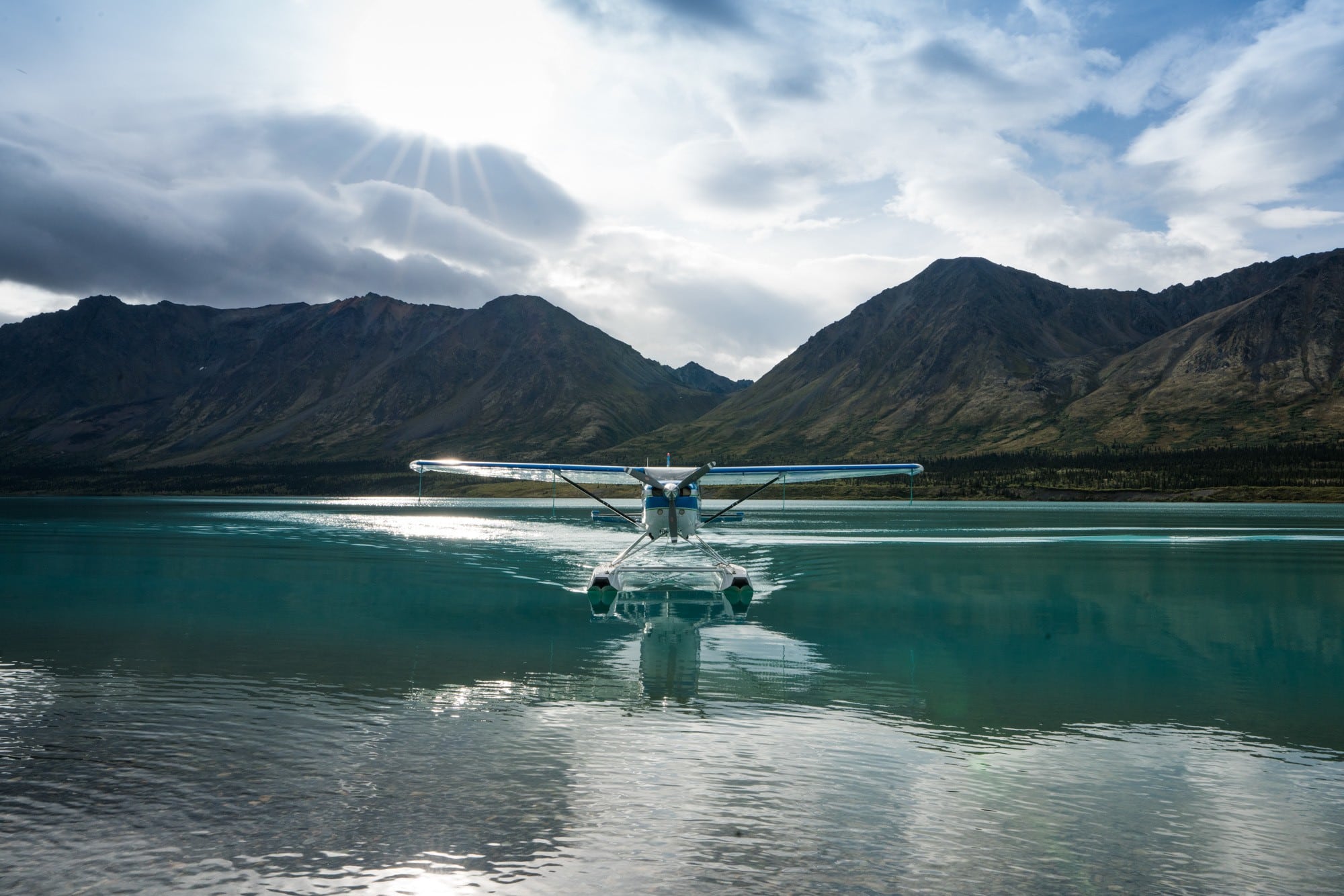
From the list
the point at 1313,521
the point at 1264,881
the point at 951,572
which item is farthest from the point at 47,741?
the point at 1313,521

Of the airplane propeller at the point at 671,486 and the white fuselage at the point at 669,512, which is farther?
the white fuselage at the point at 669,512

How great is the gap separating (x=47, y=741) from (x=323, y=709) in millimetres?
3253

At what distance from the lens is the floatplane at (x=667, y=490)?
27891mm

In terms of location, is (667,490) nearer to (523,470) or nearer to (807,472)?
(523,470)

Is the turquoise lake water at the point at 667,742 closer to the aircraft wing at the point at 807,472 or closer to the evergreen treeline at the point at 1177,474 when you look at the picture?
the aircraft wing at the point at 807,472

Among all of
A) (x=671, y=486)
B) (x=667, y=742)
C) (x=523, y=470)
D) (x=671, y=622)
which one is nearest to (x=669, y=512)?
(x=671, y=486)

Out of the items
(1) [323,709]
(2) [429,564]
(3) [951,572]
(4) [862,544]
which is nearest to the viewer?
(1) [323,709]

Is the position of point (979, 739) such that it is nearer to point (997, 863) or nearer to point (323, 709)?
point (997, 863)

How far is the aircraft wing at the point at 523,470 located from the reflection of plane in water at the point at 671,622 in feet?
22.2

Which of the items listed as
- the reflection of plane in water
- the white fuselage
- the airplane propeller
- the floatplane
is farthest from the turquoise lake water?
the white fuselage

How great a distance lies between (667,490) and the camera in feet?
95.2

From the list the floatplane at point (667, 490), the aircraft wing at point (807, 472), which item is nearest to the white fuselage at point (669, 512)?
the floatplane at point (667, 490)

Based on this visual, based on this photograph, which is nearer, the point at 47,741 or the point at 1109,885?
the point at 1109,885

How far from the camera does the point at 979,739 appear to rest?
11.1m
